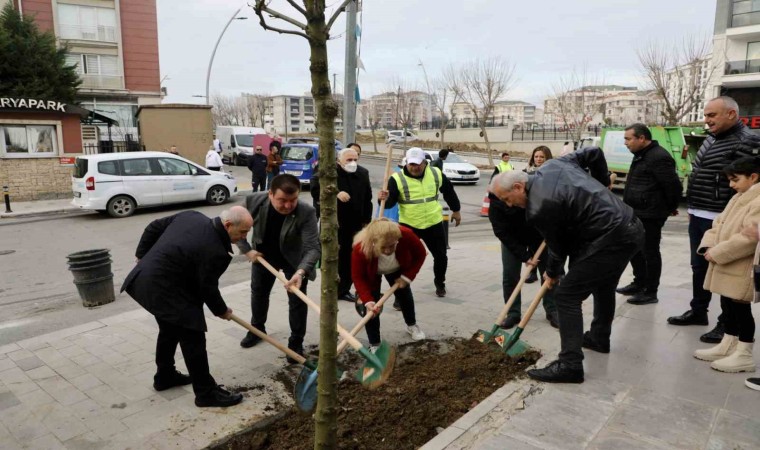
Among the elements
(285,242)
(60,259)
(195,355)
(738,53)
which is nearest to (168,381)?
(195,355)

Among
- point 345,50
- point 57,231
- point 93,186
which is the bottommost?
point 57,231

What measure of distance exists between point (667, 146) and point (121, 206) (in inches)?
569

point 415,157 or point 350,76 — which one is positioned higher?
point 350,76

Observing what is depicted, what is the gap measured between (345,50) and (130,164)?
6998mm

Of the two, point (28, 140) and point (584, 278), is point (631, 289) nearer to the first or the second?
point (584, 278)

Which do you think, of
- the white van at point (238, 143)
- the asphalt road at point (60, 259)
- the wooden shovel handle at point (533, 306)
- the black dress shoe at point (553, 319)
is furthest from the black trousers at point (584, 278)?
the white van at point (238, 143)

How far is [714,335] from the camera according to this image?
445cm

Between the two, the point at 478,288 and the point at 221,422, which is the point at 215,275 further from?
the point at 478,288

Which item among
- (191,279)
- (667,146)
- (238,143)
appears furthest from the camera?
(238,143)

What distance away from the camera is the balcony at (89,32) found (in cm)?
3086

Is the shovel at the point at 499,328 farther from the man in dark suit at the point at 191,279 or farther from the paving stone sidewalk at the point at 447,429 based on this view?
the man in dark suit at the point at 191,279

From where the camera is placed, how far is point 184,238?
3408 mm

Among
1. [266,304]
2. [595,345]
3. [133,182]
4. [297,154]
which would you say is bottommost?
[595,345]

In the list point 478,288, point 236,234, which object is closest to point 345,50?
point 478,288
